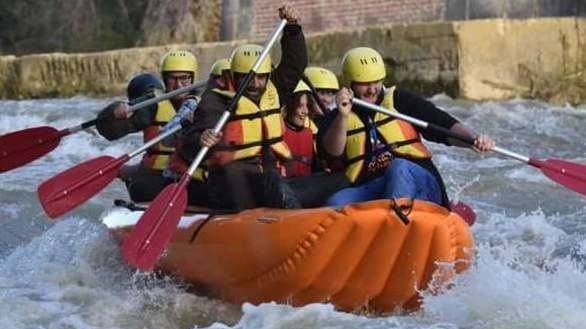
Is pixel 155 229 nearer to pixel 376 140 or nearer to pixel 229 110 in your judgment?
pixel 229 110

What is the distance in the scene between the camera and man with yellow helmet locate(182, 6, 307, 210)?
603cm

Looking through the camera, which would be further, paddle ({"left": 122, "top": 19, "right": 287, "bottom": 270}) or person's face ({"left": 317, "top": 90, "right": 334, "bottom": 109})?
person's face ({"left": 317, "top": 90, "right": 334, "bottom": 109})

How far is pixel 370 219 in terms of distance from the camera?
5312 mm

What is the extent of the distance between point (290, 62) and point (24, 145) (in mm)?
1778

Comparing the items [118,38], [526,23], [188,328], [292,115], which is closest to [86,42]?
[118,38]

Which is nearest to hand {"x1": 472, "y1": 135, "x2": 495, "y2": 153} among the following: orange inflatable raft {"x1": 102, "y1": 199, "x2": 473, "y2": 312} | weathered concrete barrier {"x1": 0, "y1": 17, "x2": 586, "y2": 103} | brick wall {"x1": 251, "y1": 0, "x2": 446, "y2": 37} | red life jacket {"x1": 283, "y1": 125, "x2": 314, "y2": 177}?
orange inflatable raft {"x1": 102, "y1": 199, "x2": 473, "y2": 312}

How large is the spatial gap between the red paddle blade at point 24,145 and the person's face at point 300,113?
62.9 inches

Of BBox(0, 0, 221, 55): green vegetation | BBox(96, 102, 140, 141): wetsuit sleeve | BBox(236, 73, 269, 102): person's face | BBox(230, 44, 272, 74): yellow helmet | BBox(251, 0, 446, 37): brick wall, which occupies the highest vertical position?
BBox(230, 44, 272, 74): yellow helmet

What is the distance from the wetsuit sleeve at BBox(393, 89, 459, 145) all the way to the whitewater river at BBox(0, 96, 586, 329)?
0.59 metres

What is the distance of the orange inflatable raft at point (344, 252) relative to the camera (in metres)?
5.34

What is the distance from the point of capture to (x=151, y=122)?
7.39 metres

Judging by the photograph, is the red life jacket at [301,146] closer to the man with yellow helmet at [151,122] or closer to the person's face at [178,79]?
the man with yellow helmet at [151,122]

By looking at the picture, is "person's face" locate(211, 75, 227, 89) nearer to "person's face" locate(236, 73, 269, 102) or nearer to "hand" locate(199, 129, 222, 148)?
"person's face" locate(236, 73, 269, 102)

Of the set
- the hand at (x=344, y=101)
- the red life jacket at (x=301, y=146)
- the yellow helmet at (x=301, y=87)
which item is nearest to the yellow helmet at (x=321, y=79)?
the yellow helmet at (x=301, y=87)
